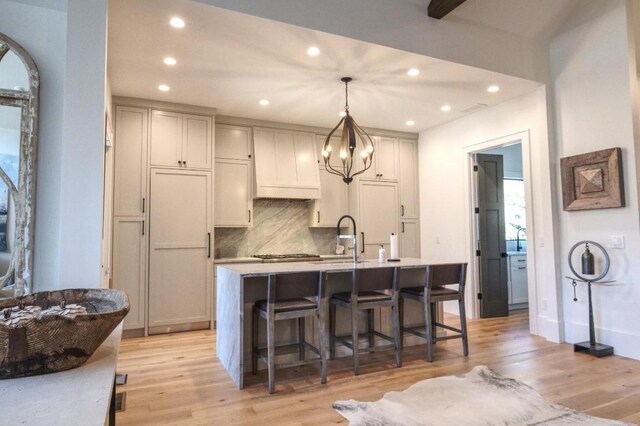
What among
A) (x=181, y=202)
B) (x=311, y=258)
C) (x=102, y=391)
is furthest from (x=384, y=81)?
(x=102, y=391)

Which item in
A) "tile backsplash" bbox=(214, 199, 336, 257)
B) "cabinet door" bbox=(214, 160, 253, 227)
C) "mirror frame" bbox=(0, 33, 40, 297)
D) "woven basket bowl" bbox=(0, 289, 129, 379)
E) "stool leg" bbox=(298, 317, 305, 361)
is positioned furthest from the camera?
"tile backsplash" bbox=(214, 199, 336, 257)

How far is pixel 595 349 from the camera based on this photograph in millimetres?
3641

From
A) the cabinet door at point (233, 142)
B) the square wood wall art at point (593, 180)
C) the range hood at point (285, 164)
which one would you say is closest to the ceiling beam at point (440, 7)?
the square wood wall art at point (593, 180)

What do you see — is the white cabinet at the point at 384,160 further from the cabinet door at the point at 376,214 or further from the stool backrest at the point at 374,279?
the stool backrest at the point at 374,279

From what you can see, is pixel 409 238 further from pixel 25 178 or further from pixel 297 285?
pixel 25 178

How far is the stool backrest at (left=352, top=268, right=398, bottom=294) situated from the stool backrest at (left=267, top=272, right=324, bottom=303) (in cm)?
35

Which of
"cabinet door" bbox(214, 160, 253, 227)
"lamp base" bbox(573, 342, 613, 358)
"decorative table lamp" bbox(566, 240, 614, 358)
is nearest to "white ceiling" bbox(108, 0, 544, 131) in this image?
"cabinet door" bbox(214, 160, 253, 227)

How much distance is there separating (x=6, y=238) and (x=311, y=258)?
3.39 meters

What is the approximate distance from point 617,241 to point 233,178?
171 inches

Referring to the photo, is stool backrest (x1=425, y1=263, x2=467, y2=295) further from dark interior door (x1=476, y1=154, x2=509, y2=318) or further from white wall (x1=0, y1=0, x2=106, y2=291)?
white wall (x1=0, y1=0, x2=106, y2=291)

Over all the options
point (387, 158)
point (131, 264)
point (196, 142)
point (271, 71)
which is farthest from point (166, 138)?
point (387, 158)

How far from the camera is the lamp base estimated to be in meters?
3.62

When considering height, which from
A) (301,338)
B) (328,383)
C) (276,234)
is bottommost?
(328,383)

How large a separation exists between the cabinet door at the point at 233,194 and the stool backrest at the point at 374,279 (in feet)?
7.74
